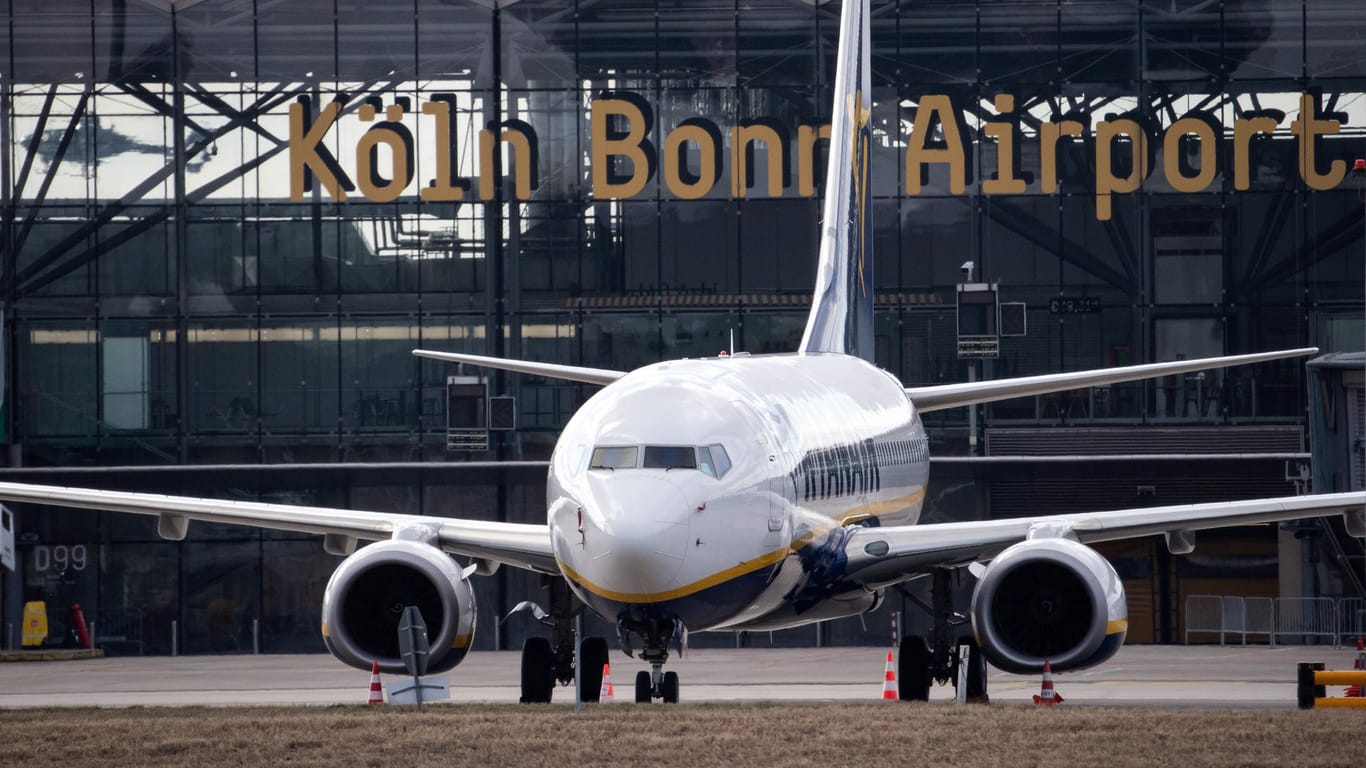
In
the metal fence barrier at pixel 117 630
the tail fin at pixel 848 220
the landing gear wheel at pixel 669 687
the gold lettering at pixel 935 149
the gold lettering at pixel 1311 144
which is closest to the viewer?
the landing gear wheel at pixel 669 687

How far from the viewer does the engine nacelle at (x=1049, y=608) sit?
20.4 m

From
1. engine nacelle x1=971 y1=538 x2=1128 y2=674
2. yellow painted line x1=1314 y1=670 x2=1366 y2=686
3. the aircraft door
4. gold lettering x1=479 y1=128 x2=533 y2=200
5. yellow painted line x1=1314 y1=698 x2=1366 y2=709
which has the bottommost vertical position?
yellow painted line x1=1314 y1=698 x2=1366 y2=709

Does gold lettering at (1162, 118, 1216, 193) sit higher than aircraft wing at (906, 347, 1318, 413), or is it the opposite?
gold lettering at (1162, 118, 1216, 193)

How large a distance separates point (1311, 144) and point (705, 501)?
29751 mm

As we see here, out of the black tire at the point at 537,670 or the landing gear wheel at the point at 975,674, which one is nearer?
the black tire at the point at 537,670

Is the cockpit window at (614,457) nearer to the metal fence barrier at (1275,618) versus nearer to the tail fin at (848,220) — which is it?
the tail fin at (848,220)

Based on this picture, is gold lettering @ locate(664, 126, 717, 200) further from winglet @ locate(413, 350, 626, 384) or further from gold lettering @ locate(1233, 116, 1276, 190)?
winglet @ locate(413, 350, 626, 384)

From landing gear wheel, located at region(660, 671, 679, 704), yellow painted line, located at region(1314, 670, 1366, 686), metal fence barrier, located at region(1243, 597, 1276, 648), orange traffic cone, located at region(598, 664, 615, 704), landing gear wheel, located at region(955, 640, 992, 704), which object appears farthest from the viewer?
metal fence barrier, located at region(1243, 597, 1276, 648)

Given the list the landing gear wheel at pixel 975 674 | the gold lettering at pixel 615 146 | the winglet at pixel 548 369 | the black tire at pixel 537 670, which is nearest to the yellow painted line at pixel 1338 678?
the landing gear wheel at pixel 975 674

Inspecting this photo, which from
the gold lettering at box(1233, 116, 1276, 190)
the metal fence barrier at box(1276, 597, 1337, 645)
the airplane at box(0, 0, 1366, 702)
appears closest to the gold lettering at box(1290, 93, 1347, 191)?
the gold lettering at box(1233, 116, 1276, 190)

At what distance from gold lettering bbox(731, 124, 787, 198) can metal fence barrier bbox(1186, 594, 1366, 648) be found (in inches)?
529

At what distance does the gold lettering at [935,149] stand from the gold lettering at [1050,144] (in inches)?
70.1

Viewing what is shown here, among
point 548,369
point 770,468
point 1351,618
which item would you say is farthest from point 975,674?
point 1351,618

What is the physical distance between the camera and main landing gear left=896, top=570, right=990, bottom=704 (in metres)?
23.4
